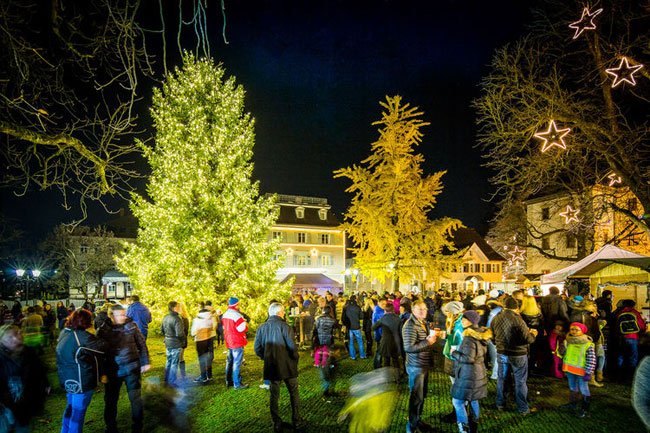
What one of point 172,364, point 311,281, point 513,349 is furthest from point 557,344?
point 311,281

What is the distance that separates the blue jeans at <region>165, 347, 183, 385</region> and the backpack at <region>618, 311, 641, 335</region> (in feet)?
33.2

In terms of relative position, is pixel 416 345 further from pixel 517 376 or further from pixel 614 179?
pixel 614 179

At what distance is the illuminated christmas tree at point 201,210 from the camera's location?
16.1m

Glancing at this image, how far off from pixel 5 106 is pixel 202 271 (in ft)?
37.8

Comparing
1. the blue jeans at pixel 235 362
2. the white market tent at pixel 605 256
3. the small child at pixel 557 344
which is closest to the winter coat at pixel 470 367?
the small child at pixel 557 344

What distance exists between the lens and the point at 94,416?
25.1ft

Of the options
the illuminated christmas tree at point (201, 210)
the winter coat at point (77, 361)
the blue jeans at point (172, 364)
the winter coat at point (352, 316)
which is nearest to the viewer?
the winter coat at point (77, 361)

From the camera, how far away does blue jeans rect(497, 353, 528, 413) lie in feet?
23.7

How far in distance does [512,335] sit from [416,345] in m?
2.03

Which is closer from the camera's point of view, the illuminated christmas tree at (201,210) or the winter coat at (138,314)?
the winter coat at (138,314)

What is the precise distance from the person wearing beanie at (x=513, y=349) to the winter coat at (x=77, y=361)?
6204 mm

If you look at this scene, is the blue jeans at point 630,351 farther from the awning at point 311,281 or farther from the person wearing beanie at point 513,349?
the awning at point 311,281

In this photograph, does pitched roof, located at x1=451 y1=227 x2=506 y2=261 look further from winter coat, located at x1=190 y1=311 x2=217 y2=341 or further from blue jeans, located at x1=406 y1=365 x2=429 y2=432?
blue jeans, located at x1=406 y1=365 x2=429 y2=432

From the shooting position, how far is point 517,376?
733cm
